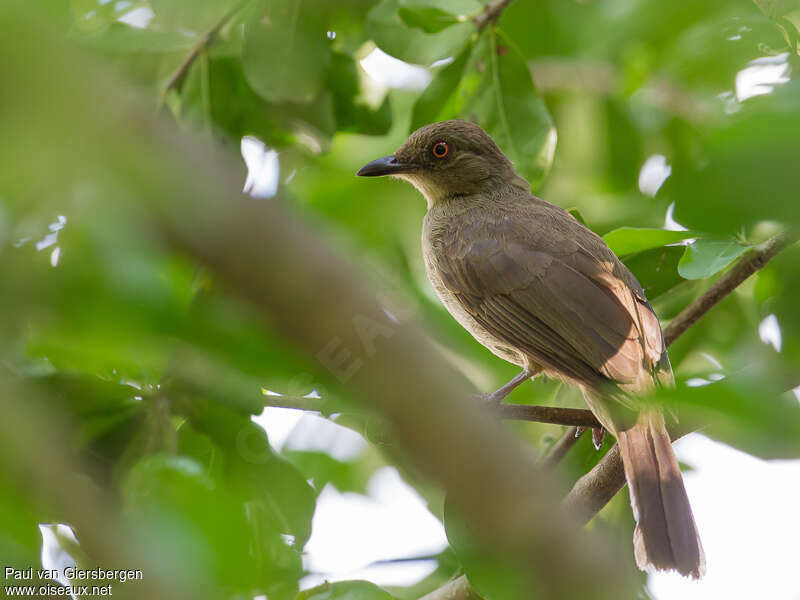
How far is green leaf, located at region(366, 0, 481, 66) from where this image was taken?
4.29 m

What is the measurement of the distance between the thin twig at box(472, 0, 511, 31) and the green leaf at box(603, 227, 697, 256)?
4.28ft

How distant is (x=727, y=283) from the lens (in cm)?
361

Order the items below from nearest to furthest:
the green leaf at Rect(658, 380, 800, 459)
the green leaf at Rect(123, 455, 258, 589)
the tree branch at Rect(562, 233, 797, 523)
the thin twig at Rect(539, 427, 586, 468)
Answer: the green leaf at Rect(658, 380, 800, 459) < the green leaf at Rect(123, 455, 258, 589) < the tree branch at Rect(562, 233, 797, 523) < the thin twig at Rect(539, 427, 586, 468)

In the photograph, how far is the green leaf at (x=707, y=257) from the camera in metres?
3.20

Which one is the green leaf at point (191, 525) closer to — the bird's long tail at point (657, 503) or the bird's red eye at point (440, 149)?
the bird's long tail at point (657, 503)

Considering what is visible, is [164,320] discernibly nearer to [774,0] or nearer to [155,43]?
[774,0]

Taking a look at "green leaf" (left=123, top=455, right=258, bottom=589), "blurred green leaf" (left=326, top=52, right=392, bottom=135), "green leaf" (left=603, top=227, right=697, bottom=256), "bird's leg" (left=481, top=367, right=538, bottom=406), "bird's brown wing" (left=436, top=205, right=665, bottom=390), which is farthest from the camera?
"blurred green leaf" (left=326, top=52, right=392, bottom=135)

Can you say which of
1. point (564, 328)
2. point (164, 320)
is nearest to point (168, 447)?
point (564, 328)

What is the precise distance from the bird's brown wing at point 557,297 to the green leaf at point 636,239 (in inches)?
4.8

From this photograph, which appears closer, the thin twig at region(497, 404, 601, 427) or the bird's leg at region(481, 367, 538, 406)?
the thin twig at region(497, 404, 601, 427)

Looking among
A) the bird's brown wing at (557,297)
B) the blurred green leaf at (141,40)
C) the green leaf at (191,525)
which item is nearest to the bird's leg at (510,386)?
the bird's brown wing at (557,297)

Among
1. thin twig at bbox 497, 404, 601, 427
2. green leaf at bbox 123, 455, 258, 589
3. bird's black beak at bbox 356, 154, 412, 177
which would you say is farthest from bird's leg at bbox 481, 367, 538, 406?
green leaf at bbox 123, 455, 258, 589

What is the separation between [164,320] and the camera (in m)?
1.21

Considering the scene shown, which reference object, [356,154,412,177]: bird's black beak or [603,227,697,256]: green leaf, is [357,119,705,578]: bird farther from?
[603,227,697,256]: green leaf
